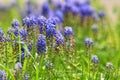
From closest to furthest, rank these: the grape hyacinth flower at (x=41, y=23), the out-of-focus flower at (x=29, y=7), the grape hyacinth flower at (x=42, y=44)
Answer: the grape hyacinth flower at (x=42, y=44) → the grape hyacinth flower at (x=41, y=23) → the out-of-focus flower at (x=29, y=7)

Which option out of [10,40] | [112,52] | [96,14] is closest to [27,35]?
[10,40]

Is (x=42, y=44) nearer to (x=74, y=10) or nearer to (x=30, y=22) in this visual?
(x=30, y=22)

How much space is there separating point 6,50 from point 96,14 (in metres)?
3.61

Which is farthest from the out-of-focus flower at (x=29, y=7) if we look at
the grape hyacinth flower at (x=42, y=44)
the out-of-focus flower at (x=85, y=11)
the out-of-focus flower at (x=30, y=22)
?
the grape hyacinth flower at (x=42, y=44)

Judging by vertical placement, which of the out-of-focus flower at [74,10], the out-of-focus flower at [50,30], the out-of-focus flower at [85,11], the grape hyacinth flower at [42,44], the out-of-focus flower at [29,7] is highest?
the out-of-focus flower at [29,7]

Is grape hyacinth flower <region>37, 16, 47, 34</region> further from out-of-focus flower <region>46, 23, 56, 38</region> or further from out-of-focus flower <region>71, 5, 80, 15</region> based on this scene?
out-of-focus flower <region>71, 5, 80, 15</region>

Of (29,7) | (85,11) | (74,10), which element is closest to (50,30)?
(74,10)

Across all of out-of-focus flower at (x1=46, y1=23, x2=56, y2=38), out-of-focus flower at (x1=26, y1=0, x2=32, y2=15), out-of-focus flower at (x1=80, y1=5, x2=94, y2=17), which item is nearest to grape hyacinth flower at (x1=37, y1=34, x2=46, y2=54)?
out-of-focus flower at (x1=46, y1=23, x2=56, y2=38)

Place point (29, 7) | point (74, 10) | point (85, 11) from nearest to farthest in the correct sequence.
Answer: point (74, 10) < point (85, 11) < point (29, 7)

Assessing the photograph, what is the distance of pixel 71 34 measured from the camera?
2900 millimetres

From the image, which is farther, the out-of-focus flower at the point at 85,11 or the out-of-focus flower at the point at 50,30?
the out-of-focus flower at the point at 85,11

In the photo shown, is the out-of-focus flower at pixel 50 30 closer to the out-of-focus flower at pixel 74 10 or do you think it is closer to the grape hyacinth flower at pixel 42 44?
the grape hyacinth flower at pixel 42 44

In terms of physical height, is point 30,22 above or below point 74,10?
below

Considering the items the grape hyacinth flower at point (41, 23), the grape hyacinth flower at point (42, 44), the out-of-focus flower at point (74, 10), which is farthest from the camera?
the out-of-focus flower at point (74, 10)
